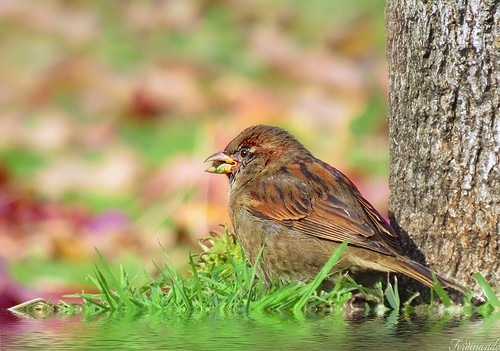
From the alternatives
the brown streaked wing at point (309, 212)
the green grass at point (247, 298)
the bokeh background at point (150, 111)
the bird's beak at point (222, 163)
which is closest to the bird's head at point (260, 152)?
the bird's beak at point (222, 163)

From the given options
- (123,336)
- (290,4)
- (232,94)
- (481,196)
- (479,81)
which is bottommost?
(123,336)

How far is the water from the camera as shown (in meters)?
3.91

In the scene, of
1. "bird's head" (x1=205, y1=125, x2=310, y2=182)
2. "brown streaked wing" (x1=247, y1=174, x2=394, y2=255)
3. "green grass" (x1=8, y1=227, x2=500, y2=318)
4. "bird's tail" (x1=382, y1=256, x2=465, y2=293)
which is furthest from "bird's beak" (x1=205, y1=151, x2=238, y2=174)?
"bird's tail" (x1=382, y1=256, x2=465, y2=293)

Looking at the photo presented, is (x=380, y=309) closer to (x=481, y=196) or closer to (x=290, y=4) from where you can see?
(x=481, y=196)

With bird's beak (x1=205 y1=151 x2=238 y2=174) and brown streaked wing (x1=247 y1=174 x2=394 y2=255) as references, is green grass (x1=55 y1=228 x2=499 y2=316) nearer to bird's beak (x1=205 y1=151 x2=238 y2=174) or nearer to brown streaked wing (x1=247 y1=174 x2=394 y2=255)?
brown streaked wing (x1=247 y1=174 x2=394 y2=255)

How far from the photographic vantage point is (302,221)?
17.6 feet

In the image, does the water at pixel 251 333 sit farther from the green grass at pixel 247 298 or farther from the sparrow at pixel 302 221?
the sparrow at pixel 302 221

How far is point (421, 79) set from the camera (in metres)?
5.07

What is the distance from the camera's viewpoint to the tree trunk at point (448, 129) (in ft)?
16.2

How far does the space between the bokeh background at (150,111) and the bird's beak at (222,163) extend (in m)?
0.35

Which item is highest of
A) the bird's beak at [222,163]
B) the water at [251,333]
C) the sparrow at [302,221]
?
the bird's beak at [222,163]

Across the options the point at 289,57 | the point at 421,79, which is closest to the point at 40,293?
the point at 421,79

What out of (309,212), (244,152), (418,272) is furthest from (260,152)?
(418,272)

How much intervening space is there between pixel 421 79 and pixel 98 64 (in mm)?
7543
